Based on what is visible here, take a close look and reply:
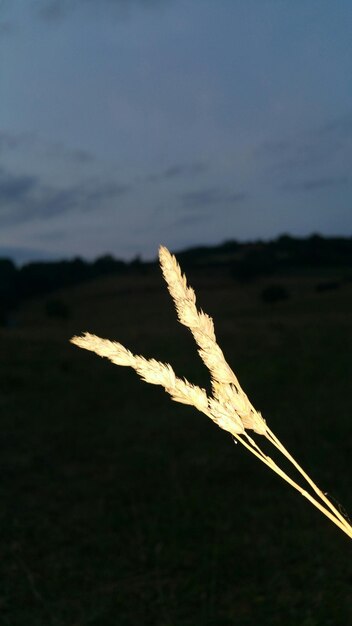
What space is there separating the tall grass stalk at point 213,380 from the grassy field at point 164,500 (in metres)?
0.17

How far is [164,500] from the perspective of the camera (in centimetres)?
845

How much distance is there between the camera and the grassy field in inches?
224

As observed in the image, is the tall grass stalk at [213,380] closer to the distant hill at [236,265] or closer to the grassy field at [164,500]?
the grassy field at [164,500]

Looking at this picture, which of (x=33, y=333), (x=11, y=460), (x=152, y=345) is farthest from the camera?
(x=33, y=333)

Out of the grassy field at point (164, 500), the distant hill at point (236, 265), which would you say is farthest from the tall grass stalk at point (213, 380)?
the distant hill at point (236, 265)

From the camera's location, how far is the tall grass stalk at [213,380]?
2.76ft

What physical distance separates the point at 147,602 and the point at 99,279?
30.8 metres

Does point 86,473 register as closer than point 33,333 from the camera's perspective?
Yes

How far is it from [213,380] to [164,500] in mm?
7829

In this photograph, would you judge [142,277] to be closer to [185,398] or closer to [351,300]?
[351,300]

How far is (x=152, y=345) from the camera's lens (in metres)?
23.7

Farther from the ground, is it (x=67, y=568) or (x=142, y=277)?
(x=142, y=277)

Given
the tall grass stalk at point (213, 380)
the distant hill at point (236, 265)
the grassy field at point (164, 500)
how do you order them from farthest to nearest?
the distant hill at point (236, 265), the grassy field at point (164, 500), the tall grass stalk at point (213, 380)

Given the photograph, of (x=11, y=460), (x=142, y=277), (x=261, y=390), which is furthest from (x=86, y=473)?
(x=142, y=277)
